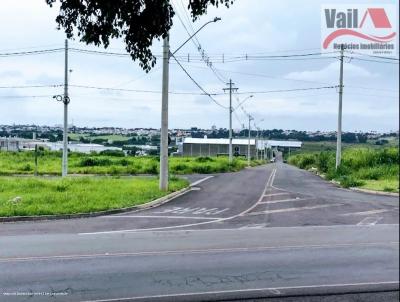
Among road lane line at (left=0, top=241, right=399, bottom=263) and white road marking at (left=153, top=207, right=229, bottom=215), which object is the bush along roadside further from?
white road marking at (left=153, top=207, right=229, bottom=215)

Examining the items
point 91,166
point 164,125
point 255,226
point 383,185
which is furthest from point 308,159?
point 91,166

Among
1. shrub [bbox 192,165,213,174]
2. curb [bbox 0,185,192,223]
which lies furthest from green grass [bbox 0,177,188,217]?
shrub [bbox 192,165,213,174]

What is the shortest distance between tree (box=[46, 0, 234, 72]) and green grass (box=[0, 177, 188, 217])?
1050 cm

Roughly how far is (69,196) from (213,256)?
34.0ft

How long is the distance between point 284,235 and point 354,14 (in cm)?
803

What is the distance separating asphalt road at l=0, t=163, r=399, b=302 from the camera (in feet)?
23.1

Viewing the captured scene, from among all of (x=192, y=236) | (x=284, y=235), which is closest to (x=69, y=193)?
(x=192, y=236)

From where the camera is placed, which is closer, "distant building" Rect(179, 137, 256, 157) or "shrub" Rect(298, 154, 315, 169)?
"shrub" Rect(298, 154, 315, 169)

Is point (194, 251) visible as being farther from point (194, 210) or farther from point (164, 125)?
point (164, 125)

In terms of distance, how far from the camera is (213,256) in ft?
30.5

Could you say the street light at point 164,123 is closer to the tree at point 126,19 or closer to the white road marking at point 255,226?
the white road marking at point 255,226

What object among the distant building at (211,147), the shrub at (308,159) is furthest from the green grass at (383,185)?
the distant building at (211,147)

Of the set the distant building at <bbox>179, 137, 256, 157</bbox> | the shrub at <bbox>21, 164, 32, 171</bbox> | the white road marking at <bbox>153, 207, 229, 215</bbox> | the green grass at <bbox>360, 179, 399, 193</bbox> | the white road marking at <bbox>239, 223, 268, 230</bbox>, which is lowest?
the shrub at <bbox>21, 164, 32, 171</bbox>

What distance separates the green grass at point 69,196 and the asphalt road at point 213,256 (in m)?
1.49
